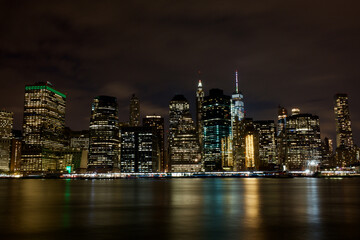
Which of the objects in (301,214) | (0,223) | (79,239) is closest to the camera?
(79,239)

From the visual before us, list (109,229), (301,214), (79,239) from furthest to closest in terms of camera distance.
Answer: (301,214), (109,229), (79,239)

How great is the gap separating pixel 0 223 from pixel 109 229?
37.5ft

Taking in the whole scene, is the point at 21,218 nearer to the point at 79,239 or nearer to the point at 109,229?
the point at 109,229

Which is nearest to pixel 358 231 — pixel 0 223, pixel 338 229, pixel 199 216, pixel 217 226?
pixel 338 229

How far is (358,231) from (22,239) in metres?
25.5

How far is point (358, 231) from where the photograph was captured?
93.9 ft

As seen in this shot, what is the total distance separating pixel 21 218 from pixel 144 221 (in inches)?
523

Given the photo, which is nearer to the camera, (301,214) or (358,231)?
(358,231)

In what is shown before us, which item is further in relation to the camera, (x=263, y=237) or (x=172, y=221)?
(x=172, y=221)

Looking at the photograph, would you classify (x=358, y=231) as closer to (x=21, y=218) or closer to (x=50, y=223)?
(x=50, y=223)

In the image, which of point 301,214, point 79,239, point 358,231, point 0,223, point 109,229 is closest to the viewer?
point 79,239

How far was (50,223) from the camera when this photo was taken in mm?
34031

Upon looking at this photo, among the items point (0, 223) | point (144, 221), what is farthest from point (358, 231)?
point (0, 223)

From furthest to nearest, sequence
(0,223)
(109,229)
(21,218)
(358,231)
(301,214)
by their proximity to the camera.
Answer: (301,214)
(21,218)
(0,223)
(109,229)
(358,231)
